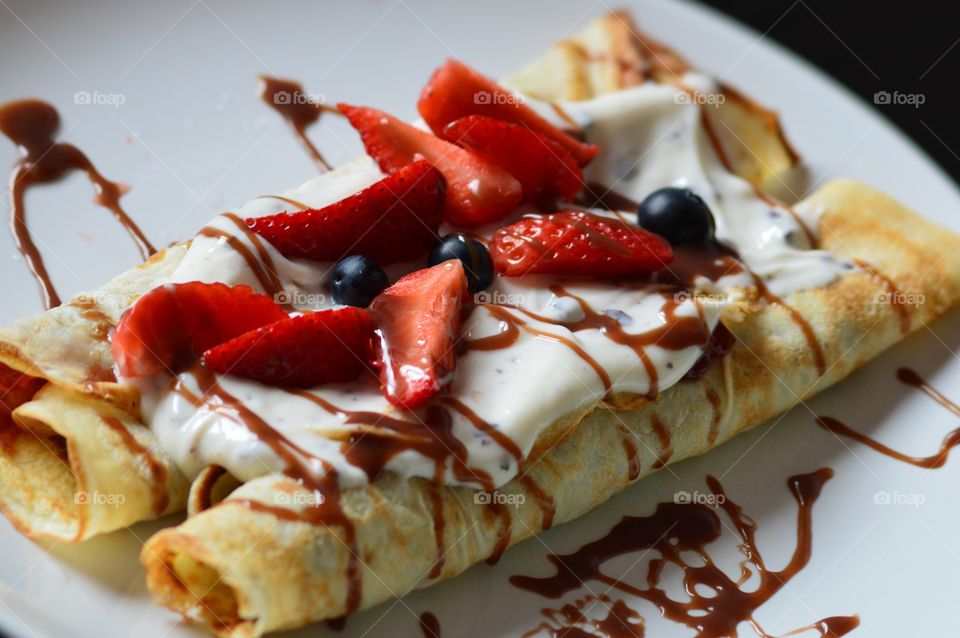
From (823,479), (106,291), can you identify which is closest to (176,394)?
(106,291)

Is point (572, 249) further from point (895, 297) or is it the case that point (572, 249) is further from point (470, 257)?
point (895, 297)

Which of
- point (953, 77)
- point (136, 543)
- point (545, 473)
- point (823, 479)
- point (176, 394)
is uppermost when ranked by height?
point (953, 77)

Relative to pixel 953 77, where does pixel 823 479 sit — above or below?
below

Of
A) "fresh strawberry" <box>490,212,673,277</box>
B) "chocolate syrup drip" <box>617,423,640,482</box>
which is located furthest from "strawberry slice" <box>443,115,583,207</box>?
"chocolate syrup drip" <box>617,423,640,482</box>

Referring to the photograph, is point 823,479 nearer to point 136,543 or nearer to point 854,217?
point 854,217

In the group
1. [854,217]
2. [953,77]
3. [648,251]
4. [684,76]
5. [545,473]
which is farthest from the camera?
[953,77]

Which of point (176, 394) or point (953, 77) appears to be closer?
point (176, 394)
